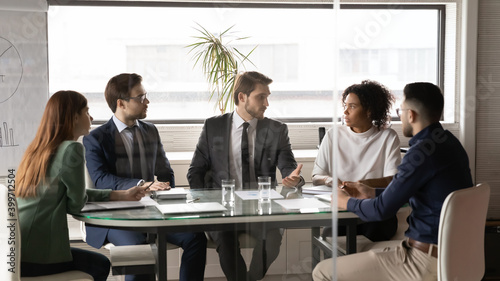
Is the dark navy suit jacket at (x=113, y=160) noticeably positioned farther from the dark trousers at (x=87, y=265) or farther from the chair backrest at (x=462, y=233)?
the chair backrest at (x=462, y=233)

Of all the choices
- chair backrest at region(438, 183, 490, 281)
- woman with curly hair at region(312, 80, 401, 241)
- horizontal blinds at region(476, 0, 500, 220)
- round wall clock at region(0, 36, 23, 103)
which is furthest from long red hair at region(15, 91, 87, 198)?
horizontal blinds at region(476, 0, 500, 220)

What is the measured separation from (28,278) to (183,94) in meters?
0.79

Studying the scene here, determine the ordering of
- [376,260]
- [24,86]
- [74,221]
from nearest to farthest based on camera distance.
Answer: [24,86]
[74,221]
[376,260]

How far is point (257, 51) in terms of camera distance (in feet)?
6.68

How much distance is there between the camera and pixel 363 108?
7.30 feet

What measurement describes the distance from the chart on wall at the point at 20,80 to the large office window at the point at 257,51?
39 millimetres

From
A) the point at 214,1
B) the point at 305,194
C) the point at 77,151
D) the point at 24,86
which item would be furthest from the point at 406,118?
the point at 24,86

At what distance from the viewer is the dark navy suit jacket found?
192 centimetres

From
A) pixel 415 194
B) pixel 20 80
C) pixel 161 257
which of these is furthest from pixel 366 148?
pixel 20 80

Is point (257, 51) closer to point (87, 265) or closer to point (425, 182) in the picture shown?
point (425, 182)

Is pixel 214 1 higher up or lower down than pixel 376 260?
higher up

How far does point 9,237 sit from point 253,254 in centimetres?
86

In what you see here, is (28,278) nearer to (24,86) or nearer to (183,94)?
(24,86)

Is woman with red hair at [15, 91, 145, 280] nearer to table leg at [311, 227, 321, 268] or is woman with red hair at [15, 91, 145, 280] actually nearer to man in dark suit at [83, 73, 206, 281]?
man in dark suit at [83, 73, 206, 281]
